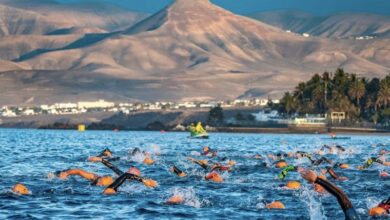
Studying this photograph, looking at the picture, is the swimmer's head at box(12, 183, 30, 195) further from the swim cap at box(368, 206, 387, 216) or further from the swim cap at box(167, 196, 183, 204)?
the swim cap at box(368, 206, 387, 216)

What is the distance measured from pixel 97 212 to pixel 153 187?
11.6 metres

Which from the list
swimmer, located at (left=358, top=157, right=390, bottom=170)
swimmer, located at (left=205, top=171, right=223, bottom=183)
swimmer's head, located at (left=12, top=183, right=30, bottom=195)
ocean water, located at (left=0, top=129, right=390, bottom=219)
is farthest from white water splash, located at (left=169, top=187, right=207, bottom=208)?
swimmer, located at (left=358, top=157, right=390, bottom=170)

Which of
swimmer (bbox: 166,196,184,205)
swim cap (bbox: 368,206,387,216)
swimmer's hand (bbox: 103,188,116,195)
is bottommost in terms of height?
swim cap (bbox: 368,206,387,216)

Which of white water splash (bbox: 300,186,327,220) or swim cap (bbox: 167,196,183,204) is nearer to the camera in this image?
white water splash (bbox: 300,186,327,220)

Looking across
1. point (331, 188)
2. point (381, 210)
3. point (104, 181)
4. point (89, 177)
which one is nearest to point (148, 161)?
point (89, 177)

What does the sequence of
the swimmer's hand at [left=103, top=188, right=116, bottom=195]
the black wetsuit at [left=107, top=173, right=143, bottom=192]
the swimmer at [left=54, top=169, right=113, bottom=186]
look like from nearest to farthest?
the black wetsuit at [left=107, top=173, right=143, bottom=192], the swimmer's hand at [left=103, top=188, right=116, bottom=195], the swimmer at [left=54, top=169, right=113, bottom=186]

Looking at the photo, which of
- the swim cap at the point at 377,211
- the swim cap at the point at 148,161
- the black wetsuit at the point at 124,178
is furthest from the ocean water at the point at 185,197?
the swim cap at the point at 148,161

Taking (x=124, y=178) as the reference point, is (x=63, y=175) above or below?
below

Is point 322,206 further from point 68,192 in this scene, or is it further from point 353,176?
point 353,176

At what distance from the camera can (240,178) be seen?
62031 mm

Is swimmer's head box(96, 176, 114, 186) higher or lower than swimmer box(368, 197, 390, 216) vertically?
higher

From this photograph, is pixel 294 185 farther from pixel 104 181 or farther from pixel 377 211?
pixel 377 211

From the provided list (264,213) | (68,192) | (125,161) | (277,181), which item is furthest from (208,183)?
(125,161)

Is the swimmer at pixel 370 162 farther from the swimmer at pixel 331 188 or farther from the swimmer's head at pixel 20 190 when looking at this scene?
the swimmer at pixel 331 188
